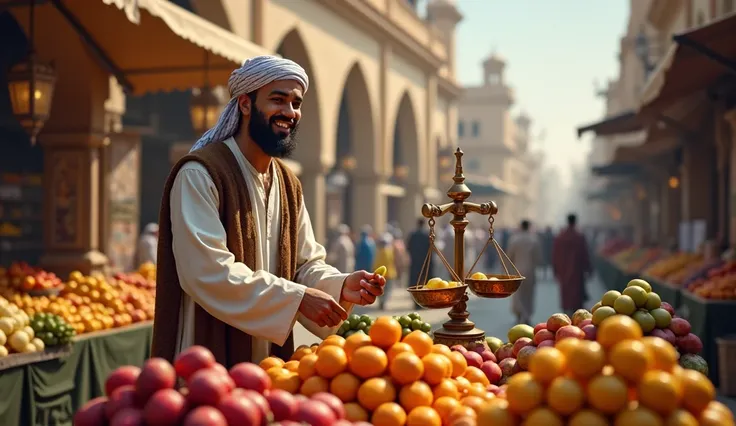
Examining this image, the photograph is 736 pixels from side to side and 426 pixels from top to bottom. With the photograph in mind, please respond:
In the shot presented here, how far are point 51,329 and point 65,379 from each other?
1.49ft

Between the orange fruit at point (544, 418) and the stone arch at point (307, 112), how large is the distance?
1616 cm

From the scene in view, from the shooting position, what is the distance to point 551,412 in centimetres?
213

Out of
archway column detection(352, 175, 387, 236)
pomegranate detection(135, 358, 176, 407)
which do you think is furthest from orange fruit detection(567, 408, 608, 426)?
archway column detection(352, 175, 387, 236)

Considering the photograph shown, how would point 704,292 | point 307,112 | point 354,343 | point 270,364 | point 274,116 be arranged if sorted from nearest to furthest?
point 354,343 < point 270,364 < point 274,116 < point 704,292 < point 307,112

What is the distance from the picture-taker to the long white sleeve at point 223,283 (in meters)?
3.15

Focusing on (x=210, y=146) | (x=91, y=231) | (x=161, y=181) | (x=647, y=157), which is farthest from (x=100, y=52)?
(x=647, y=157)

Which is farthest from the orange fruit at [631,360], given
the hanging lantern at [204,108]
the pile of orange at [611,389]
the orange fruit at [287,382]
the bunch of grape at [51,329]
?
the hanging lantern at [204,108]

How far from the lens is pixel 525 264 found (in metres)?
13.8

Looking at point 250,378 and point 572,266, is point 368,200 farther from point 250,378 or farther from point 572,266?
point 250,378

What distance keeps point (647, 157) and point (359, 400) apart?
18.2 meters

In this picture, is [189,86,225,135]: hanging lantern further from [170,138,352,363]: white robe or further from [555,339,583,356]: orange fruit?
[555,339,583,356]: orange fruit

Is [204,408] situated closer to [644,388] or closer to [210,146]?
[644,388]

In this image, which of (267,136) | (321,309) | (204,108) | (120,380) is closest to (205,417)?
(120,380)

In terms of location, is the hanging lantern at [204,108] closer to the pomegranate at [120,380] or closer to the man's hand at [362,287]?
the man's hand at [362,287]
